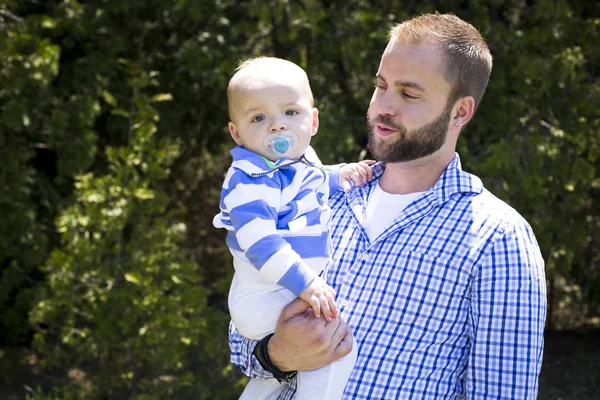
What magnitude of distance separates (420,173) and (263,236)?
603 millimetres

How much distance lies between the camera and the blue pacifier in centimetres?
226

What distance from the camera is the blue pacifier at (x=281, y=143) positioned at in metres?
2.26

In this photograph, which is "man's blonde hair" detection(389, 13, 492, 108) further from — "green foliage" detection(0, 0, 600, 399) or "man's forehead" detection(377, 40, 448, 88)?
"green foliage" detection(0, 0, 600, 399)

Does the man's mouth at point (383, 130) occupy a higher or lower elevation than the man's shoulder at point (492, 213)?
higher

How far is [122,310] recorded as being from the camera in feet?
15.8

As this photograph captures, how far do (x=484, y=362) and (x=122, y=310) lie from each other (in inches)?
123

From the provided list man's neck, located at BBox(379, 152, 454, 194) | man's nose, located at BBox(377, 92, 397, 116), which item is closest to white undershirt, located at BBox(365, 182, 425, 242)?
man's neck, located at BBox(379, 152, 454, 194)

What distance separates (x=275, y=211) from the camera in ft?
7.20

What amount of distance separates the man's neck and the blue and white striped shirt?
0.25m

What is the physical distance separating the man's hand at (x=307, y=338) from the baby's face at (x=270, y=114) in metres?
0.44

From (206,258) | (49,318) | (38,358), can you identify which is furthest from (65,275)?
(206,258)

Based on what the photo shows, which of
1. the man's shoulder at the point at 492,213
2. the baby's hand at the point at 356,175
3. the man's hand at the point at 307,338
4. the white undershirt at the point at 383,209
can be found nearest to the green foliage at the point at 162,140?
the baby's hand at the point at 356,175

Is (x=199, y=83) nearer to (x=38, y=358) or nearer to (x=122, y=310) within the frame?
(x=122, y=310)

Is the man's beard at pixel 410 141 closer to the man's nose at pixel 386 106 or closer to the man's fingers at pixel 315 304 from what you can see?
the man's nose at pixel 386 106
